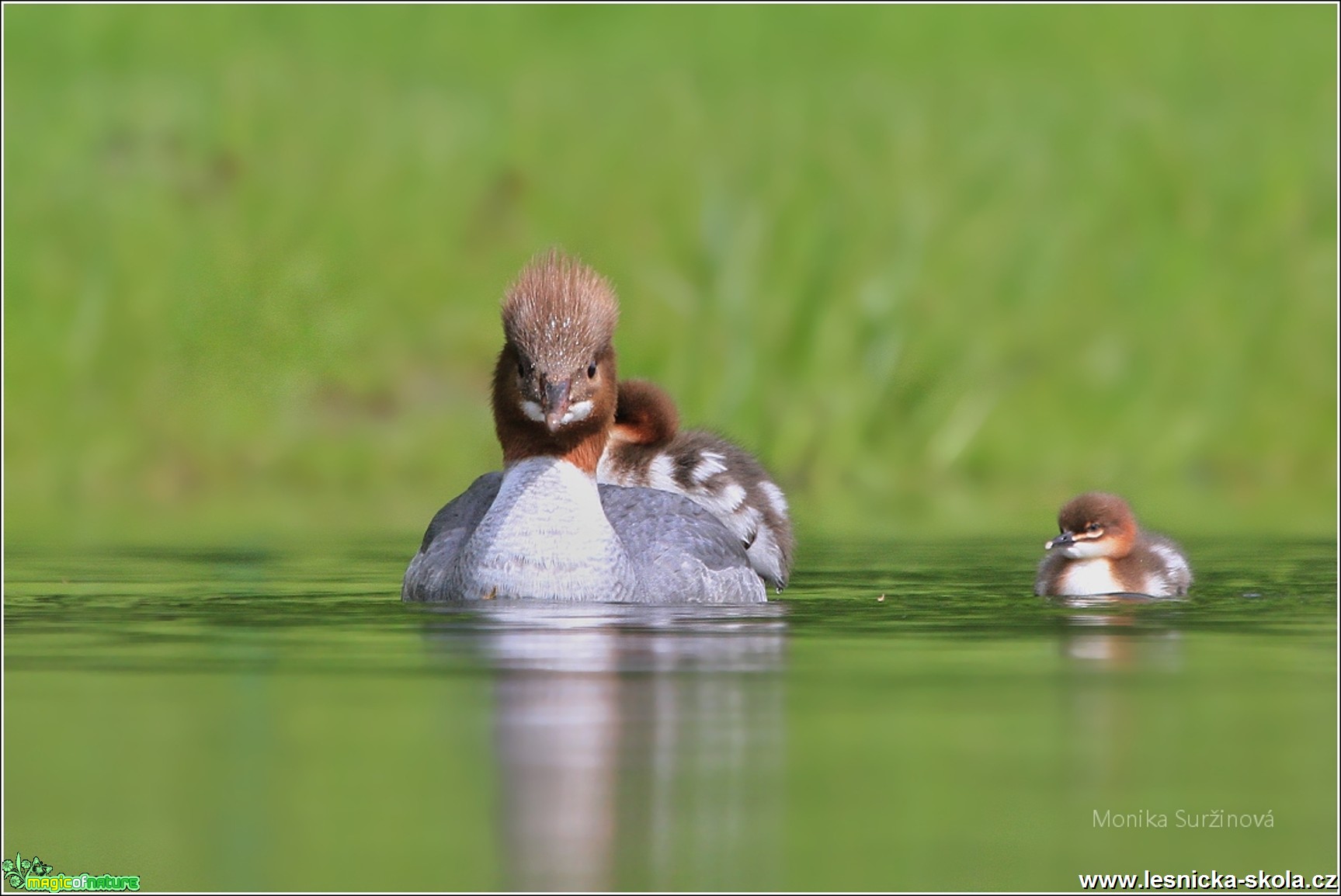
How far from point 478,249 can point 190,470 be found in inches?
131

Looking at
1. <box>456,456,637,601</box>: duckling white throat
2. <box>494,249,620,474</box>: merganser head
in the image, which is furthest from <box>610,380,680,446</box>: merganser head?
<box>456,456,637,601</box>: duckling white throat

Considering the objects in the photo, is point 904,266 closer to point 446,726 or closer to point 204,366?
point 204,366

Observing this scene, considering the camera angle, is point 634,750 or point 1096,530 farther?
point 1096,530

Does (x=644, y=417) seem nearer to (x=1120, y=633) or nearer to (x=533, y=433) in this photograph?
(x=533, y=433)

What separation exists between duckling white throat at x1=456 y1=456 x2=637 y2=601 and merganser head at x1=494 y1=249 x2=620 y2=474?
0.65 ft

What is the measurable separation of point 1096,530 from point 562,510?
2.53 metres

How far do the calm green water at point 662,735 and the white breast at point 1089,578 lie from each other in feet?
2.09

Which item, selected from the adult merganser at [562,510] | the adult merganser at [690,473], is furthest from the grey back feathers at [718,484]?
the adult merganser at [562,510]

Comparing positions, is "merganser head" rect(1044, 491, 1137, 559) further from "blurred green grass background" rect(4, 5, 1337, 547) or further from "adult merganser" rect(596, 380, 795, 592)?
"blurred green grass background" rect(4, 5, 1337, 547)

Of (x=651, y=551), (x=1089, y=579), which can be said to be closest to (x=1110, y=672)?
(x=651, y=551)


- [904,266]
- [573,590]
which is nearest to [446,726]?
[573,590]

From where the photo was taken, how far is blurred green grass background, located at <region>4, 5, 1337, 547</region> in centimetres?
1501

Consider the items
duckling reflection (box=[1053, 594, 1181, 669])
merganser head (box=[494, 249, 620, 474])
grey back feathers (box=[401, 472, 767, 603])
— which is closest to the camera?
duckling reflection (box=[1053, 594, 1181, 669])

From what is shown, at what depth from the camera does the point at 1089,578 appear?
8.81m
